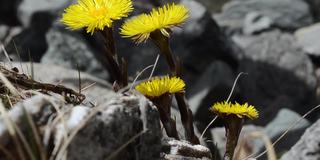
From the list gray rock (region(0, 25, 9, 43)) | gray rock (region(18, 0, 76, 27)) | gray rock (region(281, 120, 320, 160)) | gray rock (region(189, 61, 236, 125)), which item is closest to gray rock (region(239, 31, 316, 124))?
gray rock (region(189, 61, 236, 125))

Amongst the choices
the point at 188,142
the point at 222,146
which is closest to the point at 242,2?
the point at 222,146

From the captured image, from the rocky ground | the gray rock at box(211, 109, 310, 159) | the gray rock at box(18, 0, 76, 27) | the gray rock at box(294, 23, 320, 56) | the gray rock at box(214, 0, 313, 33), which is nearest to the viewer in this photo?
the gray rock at box(211, 109, 310, 159)

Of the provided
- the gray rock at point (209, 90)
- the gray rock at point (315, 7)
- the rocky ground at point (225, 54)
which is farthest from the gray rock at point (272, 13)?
the gray rock at point (209, 90)

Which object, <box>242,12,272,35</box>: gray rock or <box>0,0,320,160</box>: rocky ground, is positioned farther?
<box>242,12,272,35</box>: gray rock

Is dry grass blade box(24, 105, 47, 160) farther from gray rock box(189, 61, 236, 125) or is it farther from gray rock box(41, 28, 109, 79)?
gray rock box(41, 28, 109, 79)

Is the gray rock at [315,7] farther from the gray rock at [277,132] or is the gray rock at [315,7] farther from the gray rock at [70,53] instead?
the gray rock at [70,53]

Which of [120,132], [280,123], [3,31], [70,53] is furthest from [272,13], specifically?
[120,132]
